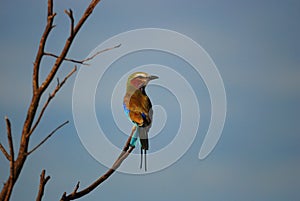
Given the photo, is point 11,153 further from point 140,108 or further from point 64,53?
point 140,108

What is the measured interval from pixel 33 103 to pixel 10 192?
262mm

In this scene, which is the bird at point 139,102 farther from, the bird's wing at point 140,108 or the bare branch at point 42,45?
the bare branch at point 42,45

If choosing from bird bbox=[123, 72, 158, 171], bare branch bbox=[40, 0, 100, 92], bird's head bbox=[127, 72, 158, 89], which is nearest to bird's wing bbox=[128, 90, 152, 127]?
bird bbox=[123, 72, 158, 171]

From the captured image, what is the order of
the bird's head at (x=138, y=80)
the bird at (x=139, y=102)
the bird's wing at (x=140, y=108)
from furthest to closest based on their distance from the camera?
A: the bird's head at (x=138, y=80) → the bird's wing at (x=140, y=108) → the bird at (x=139, y=102)

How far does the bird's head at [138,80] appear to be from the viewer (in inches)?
159

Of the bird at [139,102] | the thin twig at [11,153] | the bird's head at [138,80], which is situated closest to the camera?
the thin twig at [11,153]

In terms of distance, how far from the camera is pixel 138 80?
414 centimetres

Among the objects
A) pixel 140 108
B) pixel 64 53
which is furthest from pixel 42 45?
pixel 140 108

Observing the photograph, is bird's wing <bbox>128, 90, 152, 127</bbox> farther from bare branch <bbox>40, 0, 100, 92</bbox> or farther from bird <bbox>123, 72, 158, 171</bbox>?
bare branch <bbox>40, 0, 100, 92</bbox>

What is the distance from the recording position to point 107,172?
5.45 feet

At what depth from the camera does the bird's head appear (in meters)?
4.05

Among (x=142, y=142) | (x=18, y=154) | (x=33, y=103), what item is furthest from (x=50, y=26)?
(x=142, y=142)

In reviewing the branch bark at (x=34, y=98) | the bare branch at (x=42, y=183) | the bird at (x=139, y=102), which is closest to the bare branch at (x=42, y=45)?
the branch bark at (x=34, y=98)

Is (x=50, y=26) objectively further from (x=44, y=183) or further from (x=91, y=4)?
(x=44, y=183)
